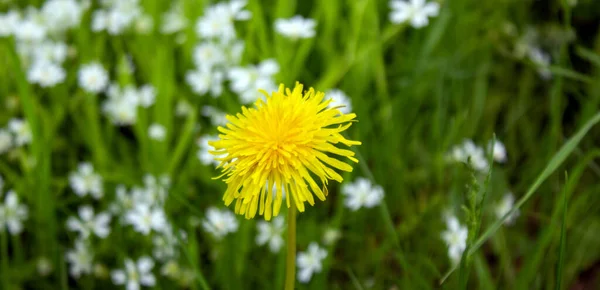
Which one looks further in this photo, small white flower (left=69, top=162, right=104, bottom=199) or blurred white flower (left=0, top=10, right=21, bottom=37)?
blurred white flower (left=0, top=10, right=21, bottom=37)

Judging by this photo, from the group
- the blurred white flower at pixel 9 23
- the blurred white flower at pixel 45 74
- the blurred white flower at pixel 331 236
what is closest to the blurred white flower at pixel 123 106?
the blurred white flower at pixel 45 74

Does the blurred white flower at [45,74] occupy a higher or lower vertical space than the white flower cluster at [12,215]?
higher

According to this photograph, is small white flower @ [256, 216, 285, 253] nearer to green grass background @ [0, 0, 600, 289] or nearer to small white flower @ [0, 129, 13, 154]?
green grass background @ [0, 0, 600, 289]

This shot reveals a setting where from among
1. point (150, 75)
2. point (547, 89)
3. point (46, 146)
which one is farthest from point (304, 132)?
point (547, 89)

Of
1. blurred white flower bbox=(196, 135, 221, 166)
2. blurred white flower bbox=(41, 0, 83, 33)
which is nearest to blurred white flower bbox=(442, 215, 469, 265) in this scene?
blurred white flower bbox=(196, 135, 221, 166)

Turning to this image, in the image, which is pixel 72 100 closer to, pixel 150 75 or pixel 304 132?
pixel 150 75

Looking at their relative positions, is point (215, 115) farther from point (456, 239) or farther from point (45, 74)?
point (456, 239)

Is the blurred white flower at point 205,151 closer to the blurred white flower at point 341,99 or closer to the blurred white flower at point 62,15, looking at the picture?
the blurred white flower at point 341,99
